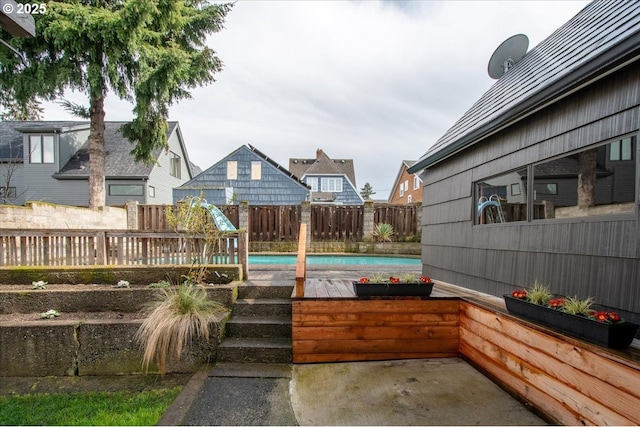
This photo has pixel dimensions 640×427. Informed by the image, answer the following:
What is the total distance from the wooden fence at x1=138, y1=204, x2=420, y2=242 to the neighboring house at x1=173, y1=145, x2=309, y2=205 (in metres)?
5.68

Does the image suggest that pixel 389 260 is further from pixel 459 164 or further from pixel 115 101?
pixel 115 101

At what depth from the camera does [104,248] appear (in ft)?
13.4

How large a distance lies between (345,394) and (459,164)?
3.83m

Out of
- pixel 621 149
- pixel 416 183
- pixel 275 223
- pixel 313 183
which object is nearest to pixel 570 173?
pixel 621 149

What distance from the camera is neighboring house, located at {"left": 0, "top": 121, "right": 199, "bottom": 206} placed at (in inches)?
530

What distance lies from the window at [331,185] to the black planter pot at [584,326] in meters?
18.7

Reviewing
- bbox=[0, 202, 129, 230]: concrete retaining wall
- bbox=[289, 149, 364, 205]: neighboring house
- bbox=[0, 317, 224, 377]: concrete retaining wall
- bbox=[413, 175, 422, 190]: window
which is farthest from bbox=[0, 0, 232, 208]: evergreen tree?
bbox=[413, 175, 422, 190]: window

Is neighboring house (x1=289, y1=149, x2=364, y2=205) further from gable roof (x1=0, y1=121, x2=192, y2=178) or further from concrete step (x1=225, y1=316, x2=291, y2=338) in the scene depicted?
concrete step (x1=225, y1=316, x2=291, y2=338)

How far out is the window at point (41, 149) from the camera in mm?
13430

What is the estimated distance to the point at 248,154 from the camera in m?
16.8

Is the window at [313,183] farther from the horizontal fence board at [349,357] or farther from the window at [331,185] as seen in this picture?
the horizontal fence board at [349,357]

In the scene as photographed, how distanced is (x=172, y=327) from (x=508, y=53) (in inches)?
283

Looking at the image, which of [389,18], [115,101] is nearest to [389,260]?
[389,18]

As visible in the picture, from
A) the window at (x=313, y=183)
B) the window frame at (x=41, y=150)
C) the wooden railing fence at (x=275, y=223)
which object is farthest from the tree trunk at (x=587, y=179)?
the window frame at (x=41, y=150)
